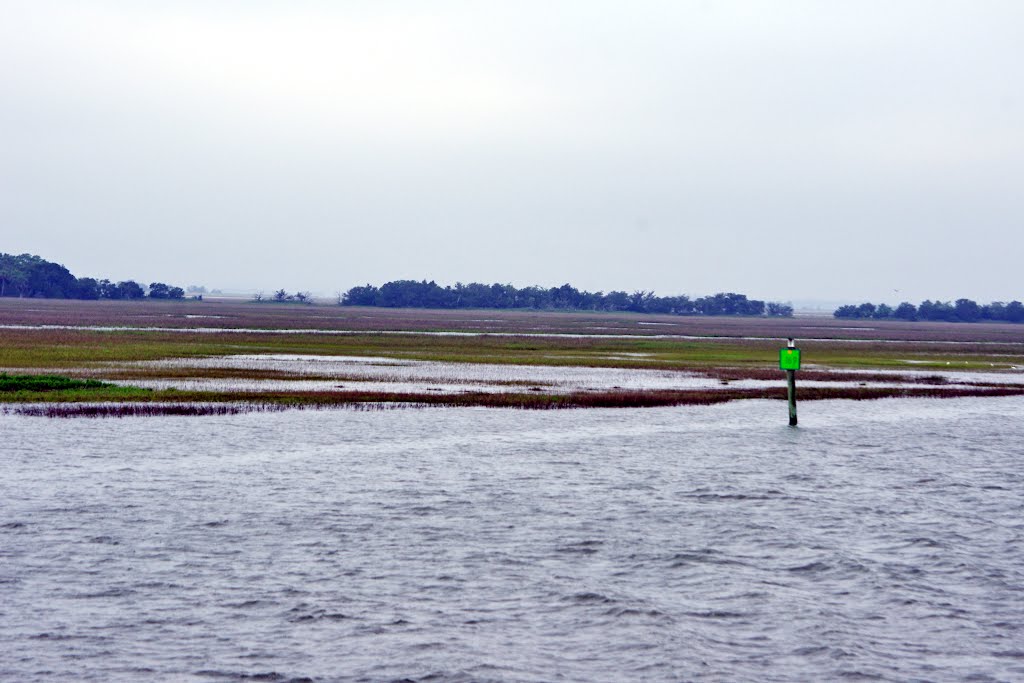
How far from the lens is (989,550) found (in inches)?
750

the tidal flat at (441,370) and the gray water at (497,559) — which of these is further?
the tidal flat at (441,370)

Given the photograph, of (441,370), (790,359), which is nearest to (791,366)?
Result: (790,359)

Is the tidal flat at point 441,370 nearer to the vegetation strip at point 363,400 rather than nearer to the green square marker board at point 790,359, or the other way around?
the vegetation strip at point 363,400

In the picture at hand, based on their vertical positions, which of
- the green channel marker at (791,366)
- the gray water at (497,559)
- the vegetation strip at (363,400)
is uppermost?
the green channel marker at (791,366)

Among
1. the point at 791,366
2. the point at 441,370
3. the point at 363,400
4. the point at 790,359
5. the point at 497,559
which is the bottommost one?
the point at 497,559

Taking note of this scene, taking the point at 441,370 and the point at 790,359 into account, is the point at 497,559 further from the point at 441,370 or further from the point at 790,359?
the point at 441,370

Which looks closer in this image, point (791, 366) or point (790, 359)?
point (791, 366)

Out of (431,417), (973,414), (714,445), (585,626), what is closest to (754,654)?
(585,626)

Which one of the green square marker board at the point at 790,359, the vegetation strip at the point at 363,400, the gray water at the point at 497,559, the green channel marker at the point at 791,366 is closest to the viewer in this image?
the gray water at the point at 497,559

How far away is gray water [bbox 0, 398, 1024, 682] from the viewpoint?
13.4 metres

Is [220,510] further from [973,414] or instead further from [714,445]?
[973,414]

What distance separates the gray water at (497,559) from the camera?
43.9ft

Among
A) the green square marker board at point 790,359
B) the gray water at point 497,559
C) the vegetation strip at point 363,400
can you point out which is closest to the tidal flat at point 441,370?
the vegetation strip at point 363,400

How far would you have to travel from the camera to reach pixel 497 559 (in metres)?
17.6
